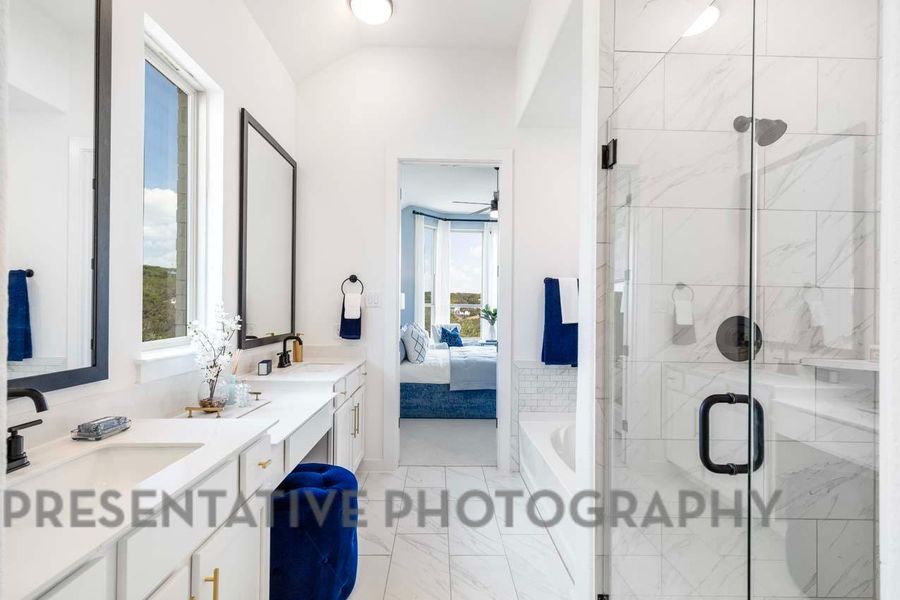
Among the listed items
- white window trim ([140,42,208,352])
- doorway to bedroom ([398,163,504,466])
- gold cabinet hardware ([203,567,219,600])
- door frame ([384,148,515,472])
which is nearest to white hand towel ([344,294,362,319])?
door frame ([384,148,515,472])

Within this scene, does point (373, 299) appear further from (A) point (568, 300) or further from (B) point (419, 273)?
(B) point (419, 273)

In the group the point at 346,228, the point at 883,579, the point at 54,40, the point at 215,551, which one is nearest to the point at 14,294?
the point at 54,40

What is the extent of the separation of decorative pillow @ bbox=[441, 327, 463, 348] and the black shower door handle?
5077 millimetres

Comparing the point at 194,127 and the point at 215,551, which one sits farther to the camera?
the point at 194,127

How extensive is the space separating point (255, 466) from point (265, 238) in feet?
5.53

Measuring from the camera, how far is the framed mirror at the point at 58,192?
1.10m

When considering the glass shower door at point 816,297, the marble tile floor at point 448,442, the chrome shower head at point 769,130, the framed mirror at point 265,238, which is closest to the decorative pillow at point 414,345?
the marble tile floor at point 448,442

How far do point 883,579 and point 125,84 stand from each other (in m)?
2.13

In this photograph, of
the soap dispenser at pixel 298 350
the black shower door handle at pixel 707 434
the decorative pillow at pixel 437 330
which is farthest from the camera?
the decorative pillow at pixel 437 330

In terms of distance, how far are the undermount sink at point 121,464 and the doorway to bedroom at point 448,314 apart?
2.17 meters

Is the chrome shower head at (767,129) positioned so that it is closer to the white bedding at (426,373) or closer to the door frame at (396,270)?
the door frame at (396,270)

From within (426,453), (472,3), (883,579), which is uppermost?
(472,3)

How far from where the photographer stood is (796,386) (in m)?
0.91

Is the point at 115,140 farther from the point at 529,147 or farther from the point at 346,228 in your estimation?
the point at 529,147
